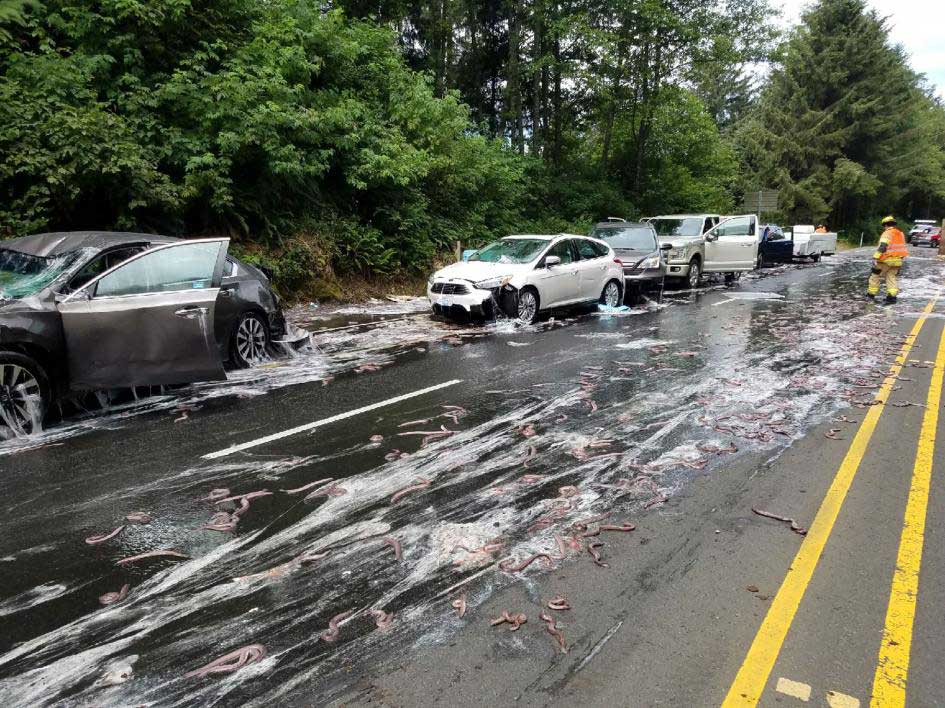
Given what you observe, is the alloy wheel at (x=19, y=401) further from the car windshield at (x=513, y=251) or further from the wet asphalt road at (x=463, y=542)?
the car windshield at (x=513, y=251)

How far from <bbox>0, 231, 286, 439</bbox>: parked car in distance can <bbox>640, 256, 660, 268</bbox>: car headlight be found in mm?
10578

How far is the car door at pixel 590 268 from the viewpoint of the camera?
13.4 meters

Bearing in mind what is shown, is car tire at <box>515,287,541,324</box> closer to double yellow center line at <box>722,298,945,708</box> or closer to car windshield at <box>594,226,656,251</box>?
car windshield at <box>594,226,656,251</box>

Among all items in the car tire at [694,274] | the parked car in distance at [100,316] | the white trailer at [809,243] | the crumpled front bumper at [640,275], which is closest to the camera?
the parked car in distance at [100,316]

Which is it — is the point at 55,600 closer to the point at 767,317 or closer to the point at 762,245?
the point at 767,317

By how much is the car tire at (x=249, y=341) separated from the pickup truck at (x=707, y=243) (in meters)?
13.1

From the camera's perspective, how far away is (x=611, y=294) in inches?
561

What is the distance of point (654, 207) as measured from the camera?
29250mm

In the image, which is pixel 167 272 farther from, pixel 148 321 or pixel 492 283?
pixel 492 283

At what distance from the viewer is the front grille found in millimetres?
11805

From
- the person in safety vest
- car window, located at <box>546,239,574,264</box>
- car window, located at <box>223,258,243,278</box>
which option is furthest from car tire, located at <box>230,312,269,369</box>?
the person in safety vest

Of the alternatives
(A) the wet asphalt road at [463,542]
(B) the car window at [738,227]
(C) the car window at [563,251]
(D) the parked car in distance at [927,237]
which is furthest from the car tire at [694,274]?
(D) the parked car in distance at [927,237]

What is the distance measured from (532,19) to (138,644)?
86.0 ft

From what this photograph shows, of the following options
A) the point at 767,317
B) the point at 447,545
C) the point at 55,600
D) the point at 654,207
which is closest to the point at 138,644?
the point at 55,600
